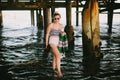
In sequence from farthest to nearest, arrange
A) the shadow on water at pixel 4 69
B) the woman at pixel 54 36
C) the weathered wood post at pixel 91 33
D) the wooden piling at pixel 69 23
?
the wooden piling at pixel 69 23, the weathered wood post at pixel 91 33, the shadow on water at pixel 4 69, the woman at pixel 54 36

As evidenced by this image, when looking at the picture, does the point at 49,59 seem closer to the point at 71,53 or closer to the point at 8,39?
the point at 71,53

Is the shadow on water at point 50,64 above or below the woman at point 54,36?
below

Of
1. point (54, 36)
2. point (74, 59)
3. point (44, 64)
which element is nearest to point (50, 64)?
point (44, 64)

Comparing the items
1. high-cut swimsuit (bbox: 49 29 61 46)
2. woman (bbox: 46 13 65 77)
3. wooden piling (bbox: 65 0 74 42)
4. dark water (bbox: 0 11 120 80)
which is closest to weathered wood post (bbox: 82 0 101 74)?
dark water (bbox: 0 11 120 80)

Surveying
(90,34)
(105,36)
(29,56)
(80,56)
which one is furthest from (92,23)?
(105,36)

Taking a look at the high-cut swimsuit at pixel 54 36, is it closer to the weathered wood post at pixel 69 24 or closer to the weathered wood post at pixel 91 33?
the weathered wood post at pixel 91 33

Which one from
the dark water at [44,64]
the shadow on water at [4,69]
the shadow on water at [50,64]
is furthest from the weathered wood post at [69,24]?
the shadow on water at [4,69]

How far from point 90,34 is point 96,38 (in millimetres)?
285

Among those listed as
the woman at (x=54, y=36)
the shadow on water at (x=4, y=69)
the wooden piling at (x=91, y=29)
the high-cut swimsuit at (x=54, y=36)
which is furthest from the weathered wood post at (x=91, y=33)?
the shadow on water at (x=4, y=69)

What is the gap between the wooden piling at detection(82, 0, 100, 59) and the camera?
987cm

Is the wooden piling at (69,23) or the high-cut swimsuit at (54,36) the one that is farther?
the wooden piling at (69,23)

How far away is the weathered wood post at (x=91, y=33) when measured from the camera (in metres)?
9.86

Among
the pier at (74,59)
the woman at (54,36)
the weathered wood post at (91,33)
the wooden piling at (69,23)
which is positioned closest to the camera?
the woman at (54,36)

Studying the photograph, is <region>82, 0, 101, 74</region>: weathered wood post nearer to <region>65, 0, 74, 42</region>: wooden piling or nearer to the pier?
the pier
